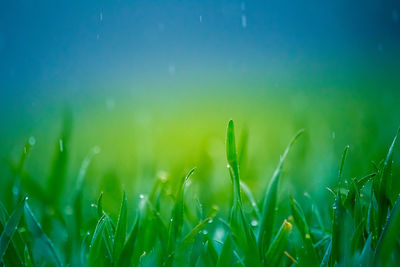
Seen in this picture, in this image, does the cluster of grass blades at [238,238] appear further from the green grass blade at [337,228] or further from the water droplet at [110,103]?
the water droplet at [110,103]

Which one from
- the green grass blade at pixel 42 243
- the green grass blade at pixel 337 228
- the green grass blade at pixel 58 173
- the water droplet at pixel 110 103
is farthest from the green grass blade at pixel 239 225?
the water droplet at pixel 110 103

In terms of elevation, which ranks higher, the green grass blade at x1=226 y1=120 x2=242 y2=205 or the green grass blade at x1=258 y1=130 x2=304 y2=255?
the green grass blade at x1=226 y1=120 x2=242 y2=205

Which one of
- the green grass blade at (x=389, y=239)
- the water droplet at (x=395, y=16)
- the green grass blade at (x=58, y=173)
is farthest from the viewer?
the water droplet at (x=395, y=16)

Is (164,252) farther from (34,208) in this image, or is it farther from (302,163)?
(302,163)

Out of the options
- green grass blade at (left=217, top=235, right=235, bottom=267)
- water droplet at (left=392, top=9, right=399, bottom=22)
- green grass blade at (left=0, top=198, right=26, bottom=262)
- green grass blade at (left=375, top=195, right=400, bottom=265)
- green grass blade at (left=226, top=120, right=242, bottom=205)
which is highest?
water droplet at (left=392, top=9, right=399, bottom=22)

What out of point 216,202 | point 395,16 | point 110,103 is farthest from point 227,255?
point 395,16

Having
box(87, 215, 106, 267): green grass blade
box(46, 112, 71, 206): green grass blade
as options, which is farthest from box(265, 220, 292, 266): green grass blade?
box(46, 112, 71, 206): green grass blade

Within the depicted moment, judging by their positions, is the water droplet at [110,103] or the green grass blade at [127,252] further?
the water droplet at [110,103]

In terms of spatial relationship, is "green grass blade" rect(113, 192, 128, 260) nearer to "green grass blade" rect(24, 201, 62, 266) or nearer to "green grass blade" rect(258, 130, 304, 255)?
"green grass blade" rect(24, 201, 62, 266)

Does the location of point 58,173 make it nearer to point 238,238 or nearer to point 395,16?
point 238,238
